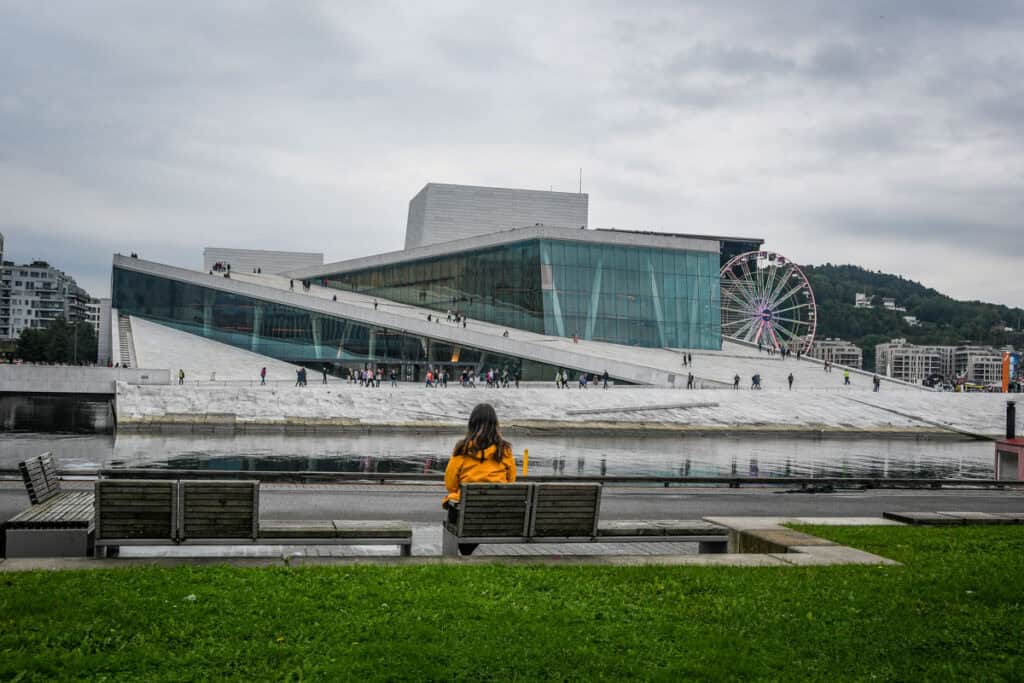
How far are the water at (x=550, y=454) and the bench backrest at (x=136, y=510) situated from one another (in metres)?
13.2

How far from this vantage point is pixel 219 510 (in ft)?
21.7

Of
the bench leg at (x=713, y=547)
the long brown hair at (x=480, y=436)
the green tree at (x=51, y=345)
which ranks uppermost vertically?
the green tree at (x=51, y=345)

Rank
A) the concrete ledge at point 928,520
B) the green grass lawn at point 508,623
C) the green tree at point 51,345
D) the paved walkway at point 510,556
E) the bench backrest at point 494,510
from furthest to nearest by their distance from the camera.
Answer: the green tree at point 51,345
the concrete ledge at point 928,520
the bench backrest at point 494,510
the paved walkway at point 510,556
the green grass lawn at point 508,623

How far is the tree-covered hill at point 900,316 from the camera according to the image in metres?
148

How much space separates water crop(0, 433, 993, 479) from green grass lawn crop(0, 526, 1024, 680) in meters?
13.7

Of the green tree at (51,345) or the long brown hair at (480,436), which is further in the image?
the green tree at (51,345)

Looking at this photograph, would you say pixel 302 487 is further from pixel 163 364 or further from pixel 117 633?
pixel 163 364

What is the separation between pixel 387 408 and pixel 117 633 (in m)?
30.9

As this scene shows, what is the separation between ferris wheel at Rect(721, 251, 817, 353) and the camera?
212 feet

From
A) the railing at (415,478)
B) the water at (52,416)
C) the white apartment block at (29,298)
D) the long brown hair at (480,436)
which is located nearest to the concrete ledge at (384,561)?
the long brown hair at (480,436)

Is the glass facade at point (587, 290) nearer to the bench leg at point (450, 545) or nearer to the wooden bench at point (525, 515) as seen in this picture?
the bench leg at point (450, 545)

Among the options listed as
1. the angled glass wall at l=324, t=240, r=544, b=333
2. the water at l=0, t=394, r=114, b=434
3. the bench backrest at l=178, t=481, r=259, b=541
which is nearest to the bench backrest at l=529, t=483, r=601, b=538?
the bench backrest at l=178, t=481, r=259, b=541

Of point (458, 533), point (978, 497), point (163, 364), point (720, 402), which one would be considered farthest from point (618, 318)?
point (458, 533)

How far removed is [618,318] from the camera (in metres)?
60.9
